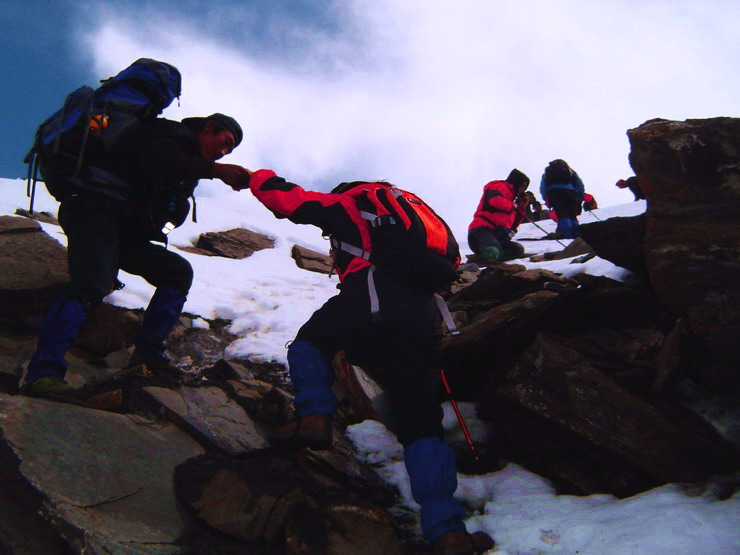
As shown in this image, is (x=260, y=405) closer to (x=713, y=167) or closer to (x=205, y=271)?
(x=713, y=167)

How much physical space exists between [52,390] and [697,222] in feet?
15.6

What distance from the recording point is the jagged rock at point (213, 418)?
3.55 m

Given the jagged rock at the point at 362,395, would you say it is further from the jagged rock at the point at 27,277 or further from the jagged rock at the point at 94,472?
the jagged rock at the point at 27,277

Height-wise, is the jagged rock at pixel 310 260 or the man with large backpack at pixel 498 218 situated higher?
the man with large backpack at pixel 498 218

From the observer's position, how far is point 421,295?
3350 mm

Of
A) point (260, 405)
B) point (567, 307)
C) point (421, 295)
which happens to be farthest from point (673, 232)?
point (260, 405)

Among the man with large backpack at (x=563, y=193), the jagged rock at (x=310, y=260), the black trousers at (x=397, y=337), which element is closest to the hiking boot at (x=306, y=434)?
the black trousers at (x=397, y=337)

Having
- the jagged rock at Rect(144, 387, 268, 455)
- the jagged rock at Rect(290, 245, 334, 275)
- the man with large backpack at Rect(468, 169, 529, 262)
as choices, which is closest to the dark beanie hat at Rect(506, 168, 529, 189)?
the man with large backpack at Rect(468, 169, 529, 262)

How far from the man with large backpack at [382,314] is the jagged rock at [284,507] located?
1.14ft

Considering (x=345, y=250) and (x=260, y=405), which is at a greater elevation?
(x=345, y=250)

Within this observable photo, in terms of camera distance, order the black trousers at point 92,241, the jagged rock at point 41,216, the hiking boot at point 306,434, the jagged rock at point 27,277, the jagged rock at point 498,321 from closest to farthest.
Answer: the hiking boot at point 306,434 → the black trousers at point 92,241 → the jagged rock at point 498,321 → the jagged rock at point 27,277 → the jagged rock at point 41,216

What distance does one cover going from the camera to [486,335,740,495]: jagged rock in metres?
3.04

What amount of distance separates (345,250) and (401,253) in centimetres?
50

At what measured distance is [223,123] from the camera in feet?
14.5
